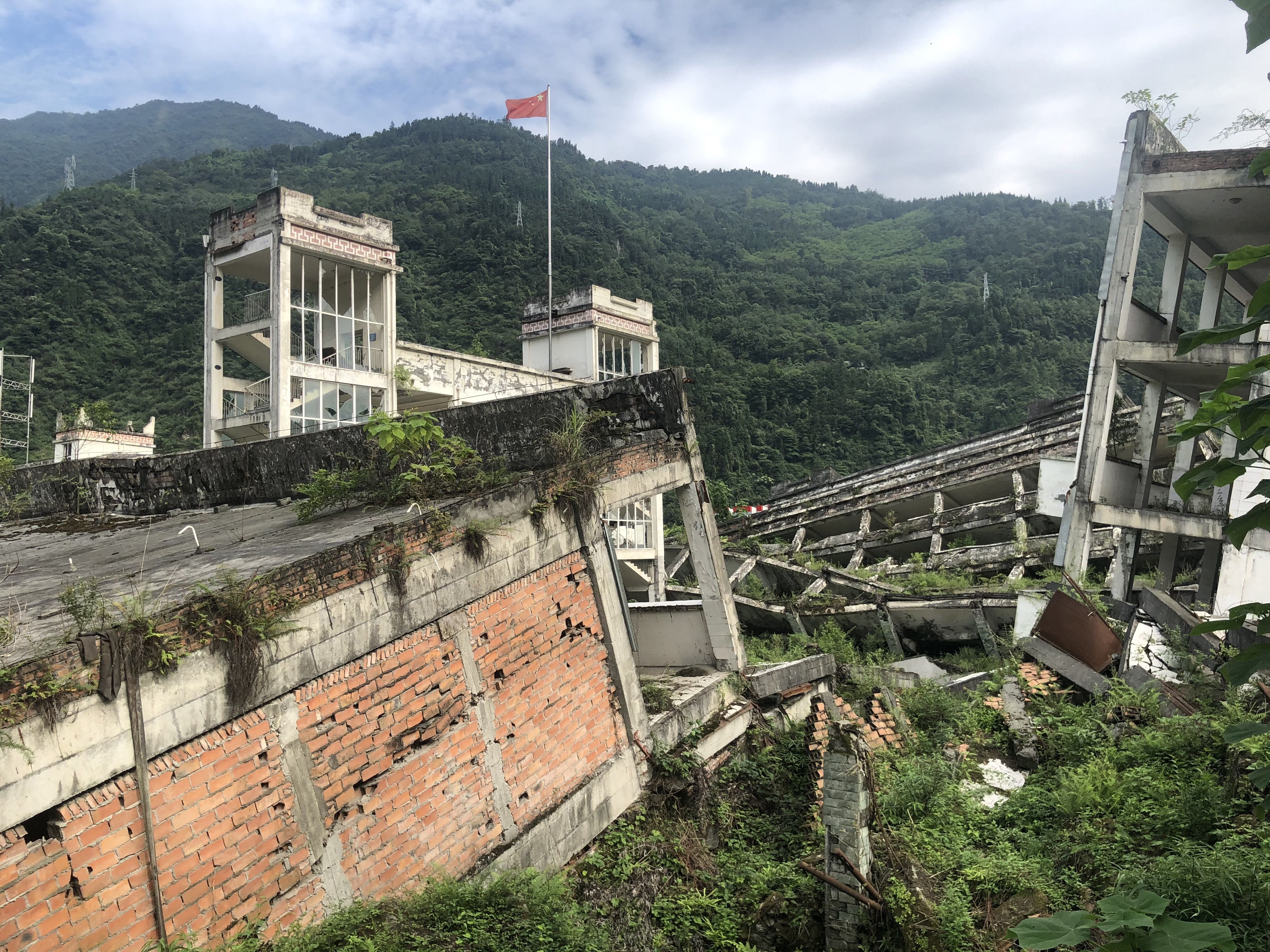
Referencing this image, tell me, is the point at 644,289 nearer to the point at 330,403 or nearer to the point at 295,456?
the point at 330,403

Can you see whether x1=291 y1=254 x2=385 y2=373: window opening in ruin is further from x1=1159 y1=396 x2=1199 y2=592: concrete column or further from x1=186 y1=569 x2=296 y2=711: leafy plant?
x1=1159 y1=396 x2=1199 y2=592: concrete column

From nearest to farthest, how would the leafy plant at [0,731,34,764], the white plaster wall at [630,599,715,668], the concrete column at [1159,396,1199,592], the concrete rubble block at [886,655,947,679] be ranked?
the leafy plant at [0,731,34,764], the white plaster wall at [630,599,715,668], the concrete rubble block at [886,655,947,679], the concrete column at [1159,396,1199,592]

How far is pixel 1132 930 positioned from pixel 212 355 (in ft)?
53.6

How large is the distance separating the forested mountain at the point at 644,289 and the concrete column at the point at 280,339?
9.63 m

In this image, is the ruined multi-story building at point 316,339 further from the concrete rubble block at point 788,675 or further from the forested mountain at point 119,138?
the forested mountain at point 119,138

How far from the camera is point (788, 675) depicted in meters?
7.93

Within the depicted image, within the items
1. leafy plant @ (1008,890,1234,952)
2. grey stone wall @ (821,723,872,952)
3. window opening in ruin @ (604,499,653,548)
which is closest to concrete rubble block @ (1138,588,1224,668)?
grey stone wall @ (821,723,872,952)

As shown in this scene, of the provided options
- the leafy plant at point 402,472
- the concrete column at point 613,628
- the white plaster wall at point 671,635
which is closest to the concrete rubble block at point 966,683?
the white plaster wall at point 671,635

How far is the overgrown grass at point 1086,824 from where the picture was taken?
485 cm

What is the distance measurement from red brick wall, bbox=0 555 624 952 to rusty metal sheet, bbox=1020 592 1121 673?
6168mm

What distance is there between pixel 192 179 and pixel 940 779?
2248 inches

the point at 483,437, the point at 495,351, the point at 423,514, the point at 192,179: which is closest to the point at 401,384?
the point at 483,437

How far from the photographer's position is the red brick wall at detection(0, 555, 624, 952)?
343cm

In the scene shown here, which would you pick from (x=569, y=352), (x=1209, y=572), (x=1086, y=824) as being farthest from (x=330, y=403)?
(x=1209, y=572)
